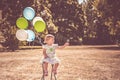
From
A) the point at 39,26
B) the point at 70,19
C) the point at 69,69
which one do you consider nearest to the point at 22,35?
the point at 39,26

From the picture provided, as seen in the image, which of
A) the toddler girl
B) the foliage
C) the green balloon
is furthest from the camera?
the foliage

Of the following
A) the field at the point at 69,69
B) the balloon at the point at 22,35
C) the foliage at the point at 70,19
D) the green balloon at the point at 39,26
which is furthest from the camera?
the foliage at the point at 70,19

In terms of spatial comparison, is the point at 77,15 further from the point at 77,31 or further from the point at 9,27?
the point at 9,27

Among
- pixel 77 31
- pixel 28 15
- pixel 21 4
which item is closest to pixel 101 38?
pixel 77 31

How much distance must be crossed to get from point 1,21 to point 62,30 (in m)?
29.6

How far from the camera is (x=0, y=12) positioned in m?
44.4

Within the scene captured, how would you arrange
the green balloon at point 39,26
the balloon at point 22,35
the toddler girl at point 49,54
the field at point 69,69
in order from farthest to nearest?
the field at point 69,69, the green balloon at point 39,26, the balloon at point 22,35, the toddler girl at point 49,54

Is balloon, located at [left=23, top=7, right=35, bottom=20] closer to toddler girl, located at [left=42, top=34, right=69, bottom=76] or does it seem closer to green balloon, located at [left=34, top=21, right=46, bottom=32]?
green balloon, located at [left=34, top=21, right=46, bottom=32]

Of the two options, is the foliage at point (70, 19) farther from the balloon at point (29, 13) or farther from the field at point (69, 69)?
the balloon at point (29, 13)

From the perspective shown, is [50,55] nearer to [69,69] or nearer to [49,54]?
[49,54]

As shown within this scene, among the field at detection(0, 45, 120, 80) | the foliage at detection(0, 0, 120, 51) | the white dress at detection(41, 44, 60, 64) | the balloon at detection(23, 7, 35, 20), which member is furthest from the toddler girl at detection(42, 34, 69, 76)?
the foliage at detection(0, 0, 120, 51)

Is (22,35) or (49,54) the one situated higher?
(22,35)

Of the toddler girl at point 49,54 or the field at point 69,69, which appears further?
the field at point 69,69

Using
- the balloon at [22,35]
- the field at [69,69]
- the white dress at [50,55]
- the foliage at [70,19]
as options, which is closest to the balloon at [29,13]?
the balloon at [22,35]
